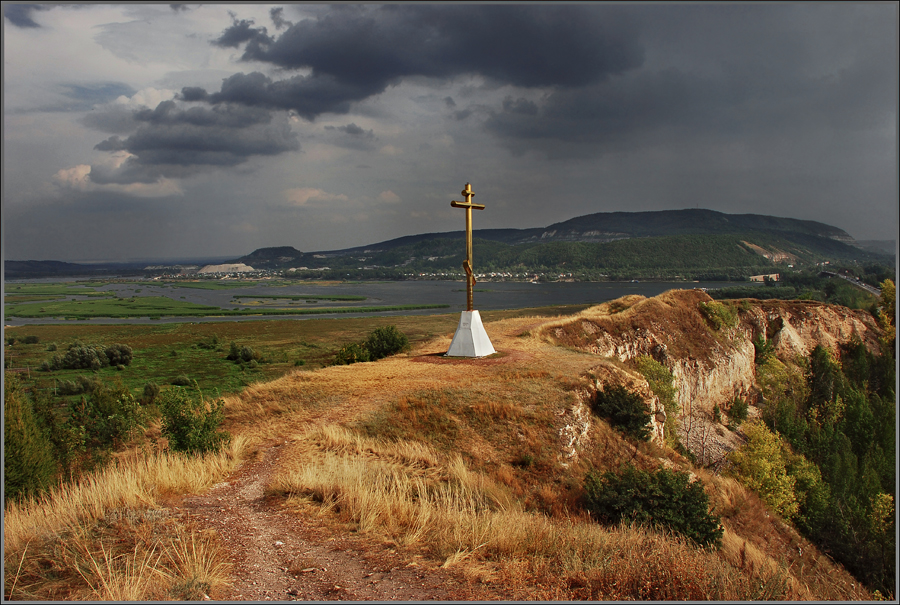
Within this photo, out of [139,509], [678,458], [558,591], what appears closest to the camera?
[558,591]

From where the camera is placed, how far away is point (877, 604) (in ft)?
17.2

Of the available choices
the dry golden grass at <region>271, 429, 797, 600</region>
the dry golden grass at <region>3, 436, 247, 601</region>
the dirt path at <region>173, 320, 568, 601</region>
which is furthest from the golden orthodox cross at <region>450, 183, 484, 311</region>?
the dry golden grass at <region>3, 436, 247, 601</region>

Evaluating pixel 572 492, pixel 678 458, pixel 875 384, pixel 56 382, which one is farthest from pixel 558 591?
pixel 875 384

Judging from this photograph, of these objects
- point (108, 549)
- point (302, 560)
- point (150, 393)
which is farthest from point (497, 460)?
point (150, 393)

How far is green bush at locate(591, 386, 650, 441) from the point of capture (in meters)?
14.1

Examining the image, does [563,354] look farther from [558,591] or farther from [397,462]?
[558,591]

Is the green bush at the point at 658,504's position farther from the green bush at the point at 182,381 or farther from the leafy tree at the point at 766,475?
the green bush at the point at 182,381

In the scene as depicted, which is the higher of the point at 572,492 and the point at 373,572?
the point at 373,572

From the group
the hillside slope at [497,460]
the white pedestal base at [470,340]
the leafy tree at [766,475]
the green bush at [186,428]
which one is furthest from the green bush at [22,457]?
the leafy tree at [766,475]

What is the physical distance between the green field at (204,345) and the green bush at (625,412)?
18549 millimetres

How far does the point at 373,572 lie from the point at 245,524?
213 cm

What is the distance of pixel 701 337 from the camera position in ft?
112

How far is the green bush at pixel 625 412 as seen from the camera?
14.1 metres

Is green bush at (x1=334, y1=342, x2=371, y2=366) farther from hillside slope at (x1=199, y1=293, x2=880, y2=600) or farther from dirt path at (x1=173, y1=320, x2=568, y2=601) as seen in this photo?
dirt path at (x1=173, y1=320, x2=568, y2=601)
